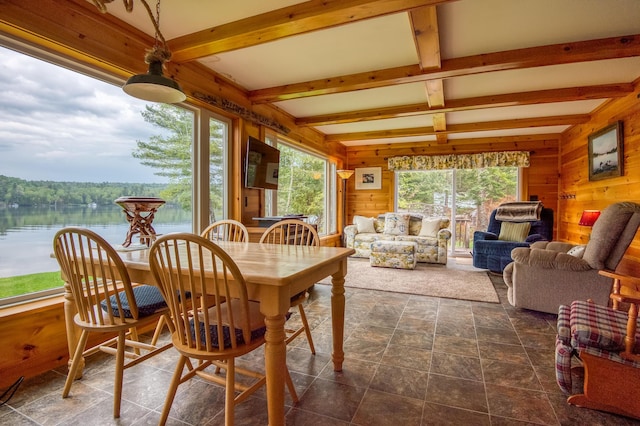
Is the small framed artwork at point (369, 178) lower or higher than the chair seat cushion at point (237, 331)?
higher

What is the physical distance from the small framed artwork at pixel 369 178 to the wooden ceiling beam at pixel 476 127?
4.29 ft

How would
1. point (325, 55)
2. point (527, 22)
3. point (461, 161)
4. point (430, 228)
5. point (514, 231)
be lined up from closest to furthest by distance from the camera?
point (527, 22), point (325, 55), point (514, 231), point (430, 228), point (461, 161)

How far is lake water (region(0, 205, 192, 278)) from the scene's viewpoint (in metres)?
1.96

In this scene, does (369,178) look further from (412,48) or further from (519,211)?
(412,48)

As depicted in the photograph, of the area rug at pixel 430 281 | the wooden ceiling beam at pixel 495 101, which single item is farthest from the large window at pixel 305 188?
the area rug at pixel 430 281

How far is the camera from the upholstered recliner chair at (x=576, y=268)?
7.99ft

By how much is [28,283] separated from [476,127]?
18.9 feet

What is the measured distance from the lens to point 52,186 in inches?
85.8

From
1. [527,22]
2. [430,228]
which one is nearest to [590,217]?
[430,228]

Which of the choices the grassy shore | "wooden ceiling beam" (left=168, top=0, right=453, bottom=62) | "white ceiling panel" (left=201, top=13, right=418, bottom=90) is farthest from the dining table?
"white ceiling panel" (left=201, top=13, right=418, bottom=90)

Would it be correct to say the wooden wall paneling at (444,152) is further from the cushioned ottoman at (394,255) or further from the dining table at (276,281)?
the dining table at (276,281)

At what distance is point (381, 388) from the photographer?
180 centimetres

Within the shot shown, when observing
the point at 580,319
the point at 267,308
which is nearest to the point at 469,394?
the point at 580,319

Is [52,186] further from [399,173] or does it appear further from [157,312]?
A: [399,173]
